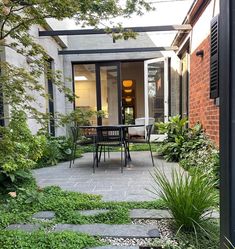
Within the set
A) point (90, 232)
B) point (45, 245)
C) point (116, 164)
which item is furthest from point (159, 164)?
point (45, 245)

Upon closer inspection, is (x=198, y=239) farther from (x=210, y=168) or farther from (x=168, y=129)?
(x=168, y=129)

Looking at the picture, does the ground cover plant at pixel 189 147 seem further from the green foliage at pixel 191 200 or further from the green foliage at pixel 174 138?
the green foliage at pixel 191 200

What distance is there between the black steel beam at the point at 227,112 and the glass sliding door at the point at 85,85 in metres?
6.96

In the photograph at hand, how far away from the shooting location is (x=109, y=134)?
4.33 metres

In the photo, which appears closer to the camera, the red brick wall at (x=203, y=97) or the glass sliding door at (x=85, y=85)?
the red brick wall at (x=203, y=97)

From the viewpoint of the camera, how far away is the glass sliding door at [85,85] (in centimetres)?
806

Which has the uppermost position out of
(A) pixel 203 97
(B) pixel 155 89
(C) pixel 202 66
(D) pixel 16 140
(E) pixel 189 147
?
(C) pixel 202 66

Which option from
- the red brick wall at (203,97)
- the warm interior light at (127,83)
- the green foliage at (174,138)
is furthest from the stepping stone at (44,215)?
the warm interior light at (127,83)

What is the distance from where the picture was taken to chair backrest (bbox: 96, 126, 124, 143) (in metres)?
4.23

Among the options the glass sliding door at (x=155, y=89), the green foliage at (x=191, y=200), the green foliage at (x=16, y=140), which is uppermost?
the glass sliding door at (x=155, y=89)

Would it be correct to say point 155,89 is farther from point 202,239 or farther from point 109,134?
point 202,239

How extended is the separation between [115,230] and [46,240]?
50 centimetres

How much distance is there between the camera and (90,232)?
1994 millimetres

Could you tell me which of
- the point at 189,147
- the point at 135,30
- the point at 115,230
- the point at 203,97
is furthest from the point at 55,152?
the point at 115,230
